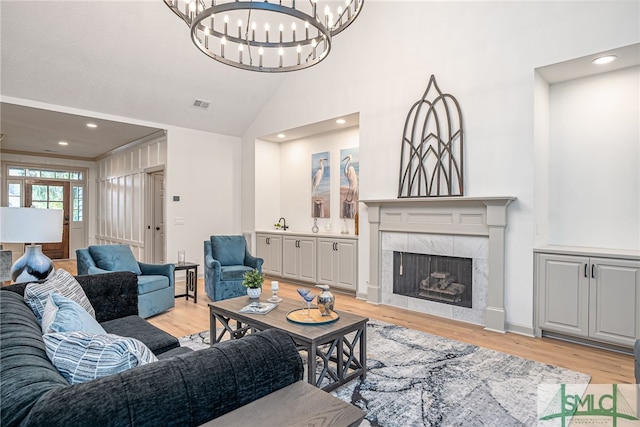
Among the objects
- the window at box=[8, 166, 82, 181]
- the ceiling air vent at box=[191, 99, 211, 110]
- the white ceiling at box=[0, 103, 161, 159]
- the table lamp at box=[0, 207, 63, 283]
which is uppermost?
the ceiling air vent at box=[191, 99, 211, 110]

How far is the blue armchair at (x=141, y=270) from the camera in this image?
154 inches

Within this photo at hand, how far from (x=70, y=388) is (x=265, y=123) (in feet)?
20.2

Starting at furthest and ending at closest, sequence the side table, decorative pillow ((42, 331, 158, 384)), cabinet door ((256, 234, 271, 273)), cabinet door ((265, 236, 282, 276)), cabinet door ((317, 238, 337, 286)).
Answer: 1. cabinet door ((256, 234, 271, 273))
2. cabinet door ((265, 236, 282, 276))
3. cabinet door ((317, 238, 337, 286))
4. the side table
5. decorative pillow ((42, 331, 158, 384))

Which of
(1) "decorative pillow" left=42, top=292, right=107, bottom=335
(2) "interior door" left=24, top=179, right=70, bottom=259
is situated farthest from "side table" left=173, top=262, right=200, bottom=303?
(2) "interior door" left=24, top=179, right=70, bottom=259

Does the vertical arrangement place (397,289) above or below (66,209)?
below

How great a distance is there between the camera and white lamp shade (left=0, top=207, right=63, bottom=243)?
264cm

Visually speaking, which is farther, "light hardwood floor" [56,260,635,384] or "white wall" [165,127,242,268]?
"white wall" [165,127,242,268]

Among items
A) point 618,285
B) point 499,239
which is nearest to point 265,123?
point 499,239

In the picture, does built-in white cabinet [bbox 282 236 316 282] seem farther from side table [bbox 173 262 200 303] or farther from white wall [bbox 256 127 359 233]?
side table [bbox 173 262 200 303]

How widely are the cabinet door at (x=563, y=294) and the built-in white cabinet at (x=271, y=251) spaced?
4.09 m

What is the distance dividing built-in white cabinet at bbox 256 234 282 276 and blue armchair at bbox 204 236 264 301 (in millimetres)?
1101

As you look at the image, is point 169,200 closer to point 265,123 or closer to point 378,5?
point 265,123

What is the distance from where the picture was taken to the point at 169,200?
6.30 metres

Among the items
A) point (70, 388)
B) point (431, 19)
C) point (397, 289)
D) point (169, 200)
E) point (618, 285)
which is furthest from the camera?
point (169, 200)
